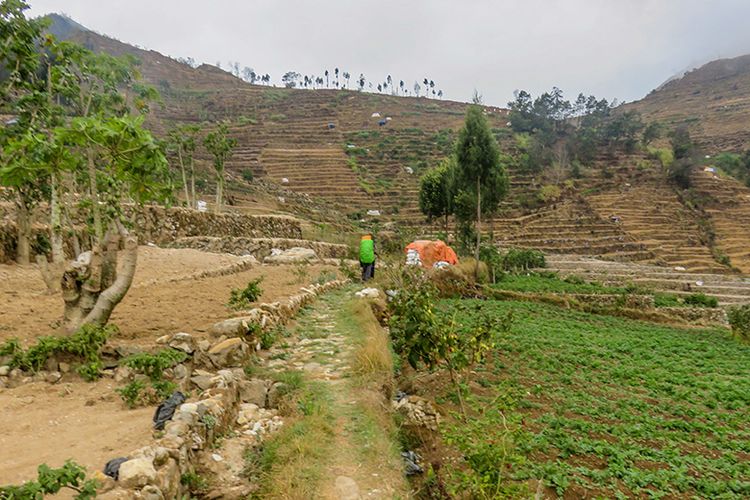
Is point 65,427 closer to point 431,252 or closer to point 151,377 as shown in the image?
point 151,377

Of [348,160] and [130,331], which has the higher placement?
[348,160]

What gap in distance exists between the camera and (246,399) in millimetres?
4266

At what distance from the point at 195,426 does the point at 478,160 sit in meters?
17.7

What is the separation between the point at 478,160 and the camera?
19156 mm

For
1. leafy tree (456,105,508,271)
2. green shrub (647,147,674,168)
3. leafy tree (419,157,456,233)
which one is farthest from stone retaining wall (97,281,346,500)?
green shrub (647,147,674,168)

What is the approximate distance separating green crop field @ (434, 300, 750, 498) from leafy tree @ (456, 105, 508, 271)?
9.28 meters

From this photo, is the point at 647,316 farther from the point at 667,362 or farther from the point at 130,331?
the point at 130,331

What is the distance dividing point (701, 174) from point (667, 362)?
45.5 m

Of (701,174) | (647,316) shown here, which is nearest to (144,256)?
(647,316)

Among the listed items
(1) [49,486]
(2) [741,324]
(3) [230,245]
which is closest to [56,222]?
(1) [49,486]

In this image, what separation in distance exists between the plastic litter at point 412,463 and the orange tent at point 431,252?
476 inches

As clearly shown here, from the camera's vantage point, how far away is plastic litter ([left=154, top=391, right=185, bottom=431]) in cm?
321

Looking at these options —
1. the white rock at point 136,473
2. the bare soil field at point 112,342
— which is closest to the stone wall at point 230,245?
the bare soil field at point 112,342

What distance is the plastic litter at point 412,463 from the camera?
4.23 m
